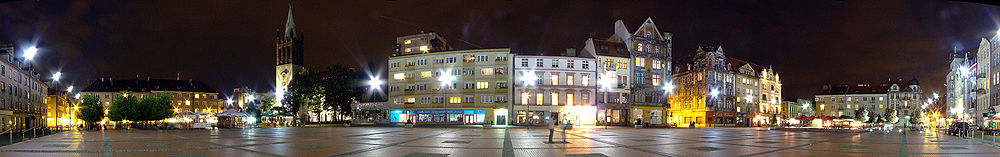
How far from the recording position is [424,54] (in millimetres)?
87625

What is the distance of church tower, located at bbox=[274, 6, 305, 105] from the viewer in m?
152

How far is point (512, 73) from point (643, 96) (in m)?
19.1

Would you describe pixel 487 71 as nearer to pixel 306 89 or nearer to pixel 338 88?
pixel 338 88

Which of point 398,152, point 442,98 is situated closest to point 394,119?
point 442,98

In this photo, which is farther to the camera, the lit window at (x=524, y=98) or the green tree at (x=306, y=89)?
the green tree at (x=306, y=89)

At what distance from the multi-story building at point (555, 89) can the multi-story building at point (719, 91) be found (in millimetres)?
21053

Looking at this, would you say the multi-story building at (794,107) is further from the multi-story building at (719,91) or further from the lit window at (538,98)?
the lit window at (538,98)

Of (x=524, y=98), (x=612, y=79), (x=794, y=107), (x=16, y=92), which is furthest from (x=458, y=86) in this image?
(x=794, y=107)

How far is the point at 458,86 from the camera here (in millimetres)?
86250

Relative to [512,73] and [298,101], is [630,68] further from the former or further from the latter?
[298,101]

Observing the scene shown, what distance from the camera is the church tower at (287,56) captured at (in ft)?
498

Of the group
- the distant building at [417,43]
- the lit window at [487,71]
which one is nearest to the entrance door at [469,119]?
the lit window at [487,71]

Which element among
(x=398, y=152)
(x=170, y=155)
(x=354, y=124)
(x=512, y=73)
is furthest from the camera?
(x=512, y=73)

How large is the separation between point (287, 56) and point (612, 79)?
92634mm
